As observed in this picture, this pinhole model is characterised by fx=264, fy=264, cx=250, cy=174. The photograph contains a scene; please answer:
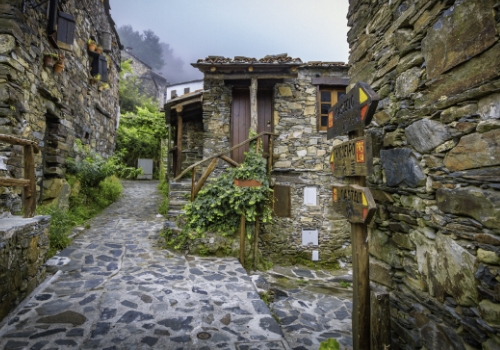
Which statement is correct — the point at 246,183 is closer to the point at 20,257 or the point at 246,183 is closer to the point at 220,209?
the point at 220,209

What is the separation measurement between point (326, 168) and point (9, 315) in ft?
21.7

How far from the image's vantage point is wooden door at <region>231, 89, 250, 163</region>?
749 cm

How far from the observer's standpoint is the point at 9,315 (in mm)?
2799

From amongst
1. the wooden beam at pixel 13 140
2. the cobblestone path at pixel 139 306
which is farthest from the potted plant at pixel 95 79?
the wooden beam at pixel 13 140

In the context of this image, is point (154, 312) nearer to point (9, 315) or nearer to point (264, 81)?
point (9, 315)

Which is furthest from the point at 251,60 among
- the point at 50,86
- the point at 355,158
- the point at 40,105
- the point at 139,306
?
Answer: the point at 139,306

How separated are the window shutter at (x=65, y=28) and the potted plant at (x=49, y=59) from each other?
2.01 ft

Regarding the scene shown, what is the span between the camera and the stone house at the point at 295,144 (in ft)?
23.5

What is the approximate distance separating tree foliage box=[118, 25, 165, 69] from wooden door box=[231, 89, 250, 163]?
39270 mm

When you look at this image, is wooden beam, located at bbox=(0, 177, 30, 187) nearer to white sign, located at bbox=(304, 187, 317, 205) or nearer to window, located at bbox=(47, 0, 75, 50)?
window, located at bbox=(47, 0, 75, 50)

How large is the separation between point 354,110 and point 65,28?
653 cm

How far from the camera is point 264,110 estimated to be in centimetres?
762

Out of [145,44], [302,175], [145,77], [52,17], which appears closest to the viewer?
[52,17]

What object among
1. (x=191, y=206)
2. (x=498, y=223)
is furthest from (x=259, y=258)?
(x=498, y=223)
